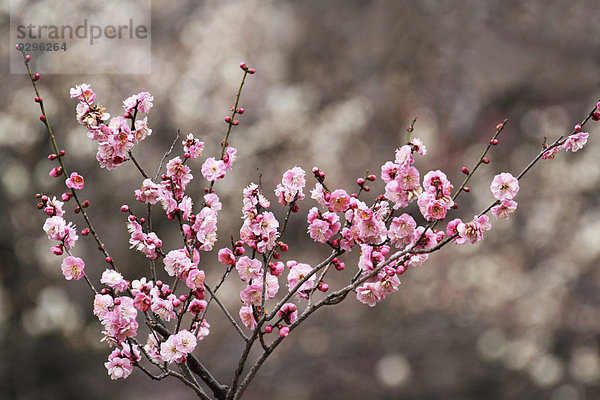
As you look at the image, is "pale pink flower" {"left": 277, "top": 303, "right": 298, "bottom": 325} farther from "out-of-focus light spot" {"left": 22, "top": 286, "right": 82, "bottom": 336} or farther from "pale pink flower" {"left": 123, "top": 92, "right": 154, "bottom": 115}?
"out-of-focus light spot" {"left": 22, "top": 286, "right": 82, "bottom": 336}

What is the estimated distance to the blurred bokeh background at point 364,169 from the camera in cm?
251

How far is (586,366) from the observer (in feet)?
7.95

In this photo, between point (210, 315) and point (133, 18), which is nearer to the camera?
point (210, 315)

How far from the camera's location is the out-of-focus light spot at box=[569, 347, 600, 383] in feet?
7.94

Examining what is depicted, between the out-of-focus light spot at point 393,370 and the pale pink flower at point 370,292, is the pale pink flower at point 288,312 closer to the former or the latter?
the pale pink flower at point 370,292

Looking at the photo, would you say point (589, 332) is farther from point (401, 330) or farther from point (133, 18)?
point (133, 18)

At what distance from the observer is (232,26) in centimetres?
284

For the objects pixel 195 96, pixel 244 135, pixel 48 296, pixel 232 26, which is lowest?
pixel 48 296

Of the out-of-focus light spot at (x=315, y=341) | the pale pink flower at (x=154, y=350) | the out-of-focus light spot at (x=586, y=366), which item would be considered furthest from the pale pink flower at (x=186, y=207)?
the out-of-focus light spot at (x=586, y=366)

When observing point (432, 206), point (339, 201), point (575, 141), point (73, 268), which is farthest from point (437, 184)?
point (73, 268)

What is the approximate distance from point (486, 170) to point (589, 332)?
28.8 inches

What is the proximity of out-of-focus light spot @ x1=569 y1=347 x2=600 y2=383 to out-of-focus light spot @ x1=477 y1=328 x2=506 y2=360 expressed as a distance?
10.9 inches

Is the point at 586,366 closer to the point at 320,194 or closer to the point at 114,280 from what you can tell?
the point at 320,194

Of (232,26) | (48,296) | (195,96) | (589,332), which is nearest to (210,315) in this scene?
(48,296)
